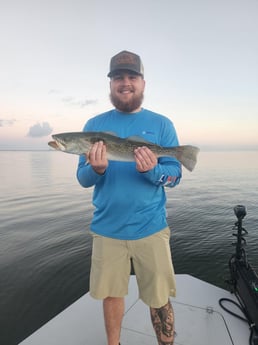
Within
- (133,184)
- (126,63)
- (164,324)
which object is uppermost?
(126,63)

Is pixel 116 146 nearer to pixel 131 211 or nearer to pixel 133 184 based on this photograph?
pixel 133 184

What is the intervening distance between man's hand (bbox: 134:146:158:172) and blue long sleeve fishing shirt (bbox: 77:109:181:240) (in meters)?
0.09

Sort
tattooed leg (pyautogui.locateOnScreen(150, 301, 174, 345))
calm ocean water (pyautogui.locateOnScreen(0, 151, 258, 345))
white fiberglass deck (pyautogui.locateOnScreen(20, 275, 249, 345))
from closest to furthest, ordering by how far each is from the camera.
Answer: tattooed leg (pyautogui.locateOnScreen(150, 301, 174, 345)) → white fiberglass deck (pyautogui.locateOnScreen(20, 275, 249, 345)) → calm ocean water (pyautogui.locateOnScreen(0, 151, 258, 345))

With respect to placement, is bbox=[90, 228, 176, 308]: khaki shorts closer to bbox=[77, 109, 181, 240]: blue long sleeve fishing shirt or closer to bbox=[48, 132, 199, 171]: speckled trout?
bbox=[77, 109, 181, 240]: blue long sleeve fishing shirt

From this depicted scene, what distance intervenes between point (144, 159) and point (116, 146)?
1.65 ft

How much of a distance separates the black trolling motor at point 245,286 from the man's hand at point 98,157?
11.4 feet

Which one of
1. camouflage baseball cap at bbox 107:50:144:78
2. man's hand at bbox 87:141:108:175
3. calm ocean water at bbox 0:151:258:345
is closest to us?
man's hand at bbox 87:141:108:175

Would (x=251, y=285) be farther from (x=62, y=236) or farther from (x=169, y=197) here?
(x=169, y=197)

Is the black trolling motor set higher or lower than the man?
lower

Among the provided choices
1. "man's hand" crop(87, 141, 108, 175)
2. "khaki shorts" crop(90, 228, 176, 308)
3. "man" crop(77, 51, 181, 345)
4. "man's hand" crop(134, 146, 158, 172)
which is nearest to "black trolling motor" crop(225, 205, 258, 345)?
"man" crop(77, 51, 181, 345)

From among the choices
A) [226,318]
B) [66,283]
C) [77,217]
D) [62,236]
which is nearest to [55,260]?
[66,283]

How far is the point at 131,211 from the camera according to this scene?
3.76m

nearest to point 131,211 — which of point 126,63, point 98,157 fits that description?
point 98,157

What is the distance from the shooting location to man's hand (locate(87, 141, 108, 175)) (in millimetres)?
3637
